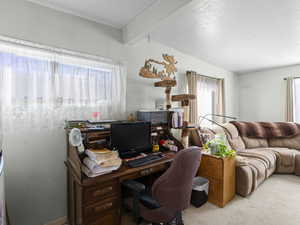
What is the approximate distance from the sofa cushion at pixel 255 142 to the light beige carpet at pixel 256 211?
1.13m

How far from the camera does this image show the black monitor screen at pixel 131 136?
5.64 feet

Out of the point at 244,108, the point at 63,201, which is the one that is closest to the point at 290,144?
the point at 244,108

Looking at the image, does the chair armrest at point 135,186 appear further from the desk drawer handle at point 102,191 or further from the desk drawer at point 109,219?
the desk drawer at point 109,219

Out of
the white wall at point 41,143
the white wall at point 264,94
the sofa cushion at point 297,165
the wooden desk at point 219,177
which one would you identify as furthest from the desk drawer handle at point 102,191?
the white wall at point 264,94

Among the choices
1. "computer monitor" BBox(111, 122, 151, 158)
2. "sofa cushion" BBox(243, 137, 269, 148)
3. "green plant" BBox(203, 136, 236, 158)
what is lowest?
"sofa cushion" BBox(243, 137, 269, 148)

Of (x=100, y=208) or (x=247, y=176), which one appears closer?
(x=100, y=208)

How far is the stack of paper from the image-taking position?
131 centimetres

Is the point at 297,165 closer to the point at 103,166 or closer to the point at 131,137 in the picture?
the point at 131,137

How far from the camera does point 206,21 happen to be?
1.97 metres

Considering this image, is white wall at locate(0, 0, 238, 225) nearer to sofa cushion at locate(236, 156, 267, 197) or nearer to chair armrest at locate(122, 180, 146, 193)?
chair armrest at locate(122, 180, 146, 193)

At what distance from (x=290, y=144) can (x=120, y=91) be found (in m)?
3.91

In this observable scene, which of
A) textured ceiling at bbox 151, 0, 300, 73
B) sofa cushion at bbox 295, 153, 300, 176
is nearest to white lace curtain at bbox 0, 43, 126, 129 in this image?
textured ceiling at bbox 151, 0, 300, 73

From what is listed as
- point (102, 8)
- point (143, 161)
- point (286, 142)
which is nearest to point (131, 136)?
point (143, 161)

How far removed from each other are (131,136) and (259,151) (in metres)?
2.78
